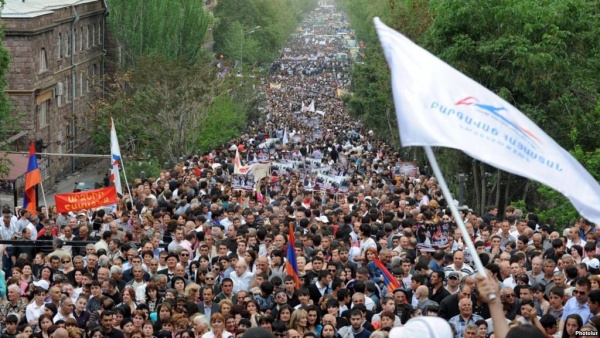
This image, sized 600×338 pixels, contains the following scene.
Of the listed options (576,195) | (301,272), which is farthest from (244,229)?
(576,195)

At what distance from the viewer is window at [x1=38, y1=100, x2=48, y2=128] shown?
176ft

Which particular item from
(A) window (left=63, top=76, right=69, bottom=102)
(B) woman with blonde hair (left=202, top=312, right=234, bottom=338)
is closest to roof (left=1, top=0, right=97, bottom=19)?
(A) window (left=63, top=76, right=69, bottom=102)

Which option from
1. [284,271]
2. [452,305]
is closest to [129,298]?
[284,271]

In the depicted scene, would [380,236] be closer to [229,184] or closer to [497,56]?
[229,184]

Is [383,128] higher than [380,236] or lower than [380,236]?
lower

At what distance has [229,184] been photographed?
94.9 feet

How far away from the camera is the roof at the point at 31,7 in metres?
51.8

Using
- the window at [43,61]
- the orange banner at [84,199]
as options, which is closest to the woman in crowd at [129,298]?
the orange banner at [84,199]

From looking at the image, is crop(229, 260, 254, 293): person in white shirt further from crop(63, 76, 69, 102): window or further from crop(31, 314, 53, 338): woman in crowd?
crop(63, 76, 69, 102): window

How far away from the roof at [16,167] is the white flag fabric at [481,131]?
115ft

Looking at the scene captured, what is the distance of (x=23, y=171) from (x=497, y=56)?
1877 cm

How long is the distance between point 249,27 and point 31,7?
46253 millimetres

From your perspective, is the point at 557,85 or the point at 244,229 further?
the point at 557,85

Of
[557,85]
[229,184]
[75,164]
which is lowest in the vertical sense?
[75,164]
